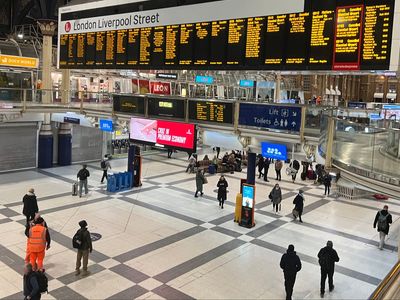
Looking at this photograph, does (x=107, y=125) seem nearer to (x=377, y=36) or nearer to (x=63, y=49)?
(x=63, y=49)

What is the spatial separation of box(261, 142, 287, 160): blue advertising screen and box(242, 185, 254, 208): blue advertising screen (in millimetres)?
2087

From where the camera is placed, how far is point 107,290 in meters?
9.62

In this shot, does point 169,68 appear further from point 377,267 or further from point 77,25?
point 377,267

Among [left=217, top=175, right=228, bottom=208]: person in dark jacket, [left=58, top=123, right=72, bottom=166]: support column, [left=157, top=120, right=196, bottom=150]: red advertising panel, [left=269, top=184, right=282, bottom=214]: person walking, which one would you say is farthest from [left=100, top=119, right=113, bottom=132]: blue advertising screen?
[left=58, top=123, right=72, bottom=166]: support column

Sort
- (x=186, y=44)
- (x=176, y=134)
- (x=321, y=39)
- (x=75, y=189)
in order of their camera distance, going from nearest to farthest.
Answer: (x=321, y=39) < (x=186, y=44) < (x=176, y=134) < (x=75, y=189)

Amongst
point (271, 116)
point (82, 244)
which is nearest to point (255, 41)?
point (271, 116)

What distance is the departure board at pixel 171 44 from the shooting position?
14.0 m

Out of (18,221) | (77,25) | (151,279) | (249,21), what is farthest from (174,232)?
(77,25)

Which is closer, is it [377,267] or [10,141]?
[377,267]

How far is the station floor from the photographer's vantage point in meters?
9.99

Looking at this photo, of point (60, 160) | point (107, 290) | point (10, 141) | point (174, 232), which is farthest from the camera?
point (60, 160)

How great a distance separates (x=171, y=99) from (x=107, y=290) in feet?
23.4

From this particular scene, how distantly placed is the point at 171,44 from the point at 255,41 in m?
3.48

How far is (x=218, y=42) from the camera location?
42.1 ft
